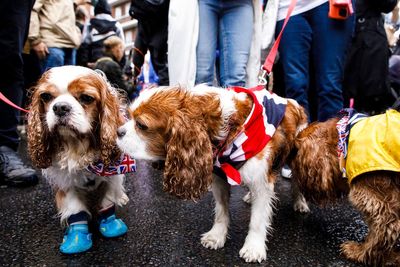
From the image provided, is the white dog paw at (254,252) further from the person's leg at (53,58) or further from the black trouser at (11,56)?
the person's leg at (53,58)

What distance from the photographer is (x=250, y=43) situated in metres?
3.30

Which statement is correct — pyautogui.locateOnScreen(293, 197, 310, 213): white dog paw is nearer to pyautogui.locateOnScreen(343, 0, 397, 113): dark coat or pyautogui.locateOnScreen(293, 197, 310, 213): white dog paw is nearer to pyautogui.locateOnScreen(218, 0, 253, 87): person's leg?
pyautogui.locateOnScreen(218, 0, 253, 87): person's leg

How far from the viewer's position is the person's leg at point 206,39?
3180 millimetres

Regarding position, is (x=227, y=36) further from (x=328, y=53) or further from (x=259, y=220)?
(x=259, y=220)

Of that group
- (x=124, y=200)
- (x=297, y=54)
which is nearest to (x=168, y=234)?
(x=124, y=200)

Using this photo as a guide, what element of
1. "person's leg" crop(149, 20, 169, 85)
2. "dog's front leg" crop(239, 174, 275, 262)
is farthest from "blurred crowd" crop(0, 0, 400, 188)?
"dog's front leg" crop(239, 174, 275, 262)

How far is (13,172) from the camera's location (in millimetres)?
3412

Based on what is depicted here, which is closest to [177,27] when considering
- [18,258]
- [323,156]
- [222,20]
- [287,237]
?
[222,20]

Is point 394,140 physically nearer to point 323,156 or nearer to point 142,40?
point 323,156

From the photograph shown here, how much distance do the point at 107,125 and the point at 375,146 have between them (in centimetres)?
153

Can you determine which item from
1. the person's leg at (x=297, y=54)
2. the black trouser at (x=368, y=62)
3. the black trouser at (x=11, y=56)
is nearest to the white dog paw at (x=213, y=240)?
the person's leg at (x=297, y=54)

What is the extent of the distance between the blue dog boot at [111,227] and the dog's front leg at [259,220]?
81 cm

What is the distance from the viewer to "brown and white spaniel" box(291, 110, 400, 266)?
6.61 ft

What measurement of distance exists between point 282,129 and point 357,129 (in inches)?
17.1
